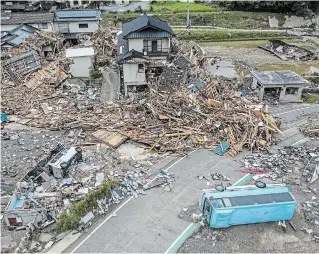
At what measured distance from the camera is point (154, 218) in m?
17.3

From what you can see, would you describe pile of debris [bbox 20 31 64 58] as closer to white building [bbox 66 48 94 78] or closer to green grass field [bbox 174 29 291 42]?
white building [bbox 66 48 94 78]

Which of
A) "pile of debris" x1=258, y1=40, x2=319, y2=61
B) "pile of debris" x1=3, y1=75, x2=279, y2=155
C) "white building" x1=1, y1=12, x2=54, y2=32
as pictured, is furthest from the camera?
"white building" x1=1, y1=12, x2=54, y2=32

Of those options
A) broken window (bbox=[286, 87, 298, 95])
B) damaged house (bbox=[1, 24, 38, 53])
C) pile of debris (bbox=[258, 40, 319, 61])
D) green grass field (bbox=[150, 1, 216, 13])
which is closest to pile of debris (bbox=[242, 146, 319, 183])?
broken window (bbox=[286, 87, 298, 95])

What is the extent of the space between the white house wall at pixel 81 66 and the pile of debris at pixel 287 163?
18317 millimetres

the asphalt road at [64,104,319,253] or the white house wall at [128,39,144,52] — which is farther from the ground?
the white house wall at [128,39,144,52]

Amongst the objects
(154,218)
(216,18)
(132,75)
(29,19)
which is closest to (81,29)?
(29,19)

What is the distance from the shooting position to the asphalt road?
15.7m

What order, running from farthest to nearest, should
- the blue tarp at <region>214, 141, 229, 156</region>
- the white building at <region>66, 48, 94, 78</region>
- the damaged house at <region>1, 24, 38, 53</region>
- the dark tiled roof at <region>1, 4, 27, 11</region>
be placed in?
the dark tiled roof at <region>1, 4, 27, 11</region>
the damaged house at <region>1, 24, 38, 53</region>
the white building at <region>66, 48, 94, 78</region>
the blue tarp at <region>214, 141, 229, 156</region>

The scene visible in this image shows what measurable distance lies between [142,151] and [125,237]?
782 centimetres

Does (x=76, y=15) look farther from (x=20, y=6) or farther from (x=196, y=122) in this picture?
(x=196, y=122)

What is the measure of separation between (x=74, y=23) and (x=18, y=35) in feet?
25.5

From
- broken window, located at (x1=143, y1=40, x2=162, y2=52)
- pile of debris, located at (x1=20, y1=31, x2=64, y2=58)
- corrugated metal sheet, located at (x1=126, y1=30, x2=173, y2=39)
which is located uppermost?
corrugated metal sheet, located at (x1=126, y1=30, x2=173, y2=39)

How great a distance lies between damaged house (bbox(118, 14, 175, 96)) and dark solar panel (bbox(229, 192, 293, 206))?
1650 cm

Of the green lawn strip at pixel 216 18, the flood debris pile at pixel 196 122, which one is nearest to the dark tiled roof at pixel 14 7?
the green lawn strip at pixel 216 18
